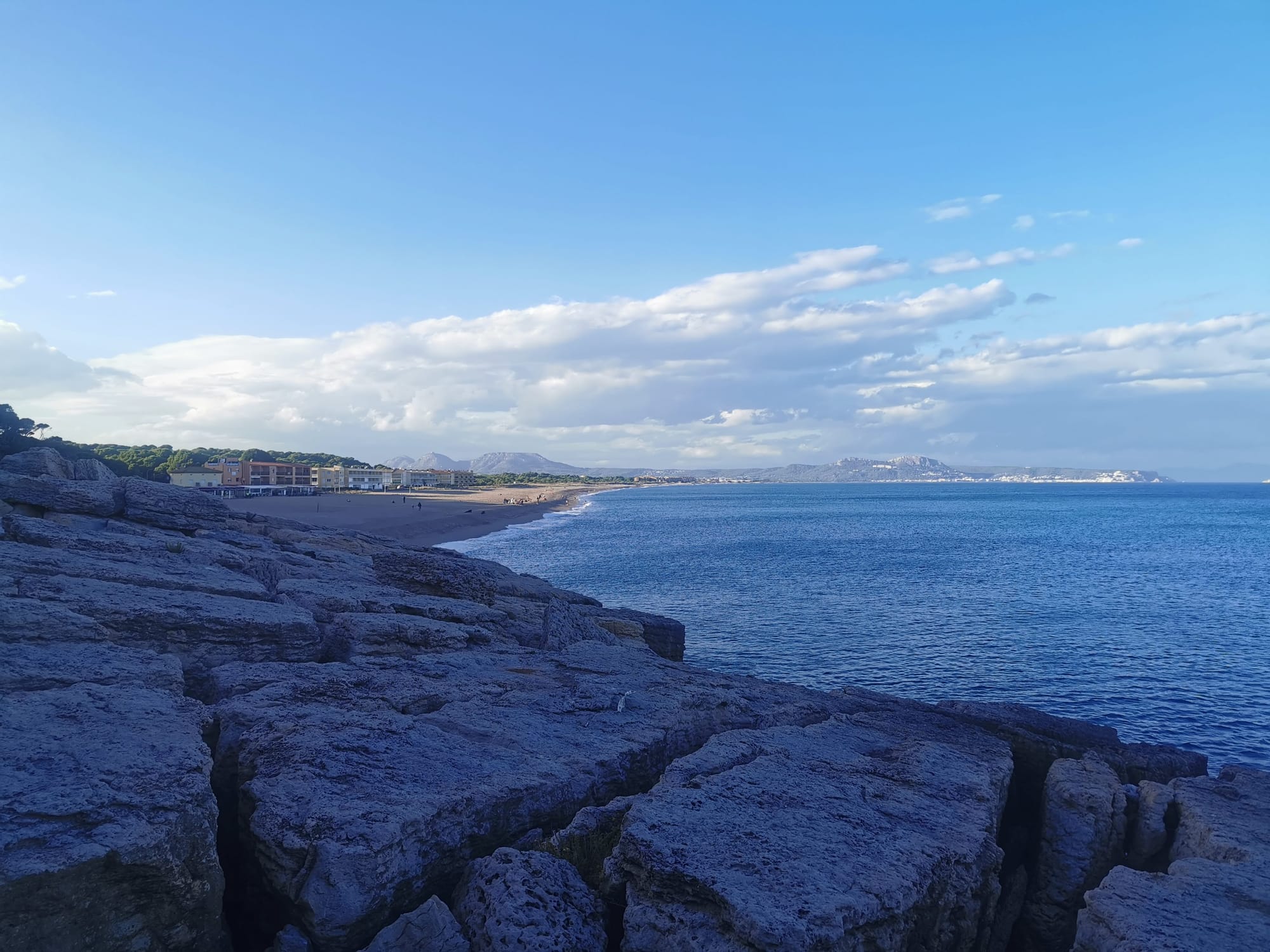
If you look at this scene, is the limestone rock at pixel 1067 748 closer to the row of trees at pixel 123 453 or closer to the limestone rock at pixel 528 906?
the limestone rock at pixel 528 906

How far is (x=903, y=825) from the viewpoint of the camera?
26.7 ft

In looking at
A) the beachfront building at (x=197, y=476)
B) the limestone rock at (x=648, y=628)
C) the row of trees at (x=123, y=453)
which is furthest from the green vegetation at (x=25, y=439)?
the limestone rock at (x=648, y=628)

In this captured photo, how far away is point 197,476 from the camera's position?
4326 inches

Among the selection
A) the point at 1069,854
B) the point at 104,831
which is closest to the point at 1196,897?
the point at 1069,854

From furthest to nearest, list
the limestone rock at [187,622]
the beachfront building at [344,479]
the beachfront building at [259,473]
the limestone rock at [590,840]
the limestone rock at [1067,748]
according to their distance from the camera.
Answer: the beachfront building at [344,479] < the beachfront building at [259,473] < the limestone rock at [1067,748] < the limestone rock at [187,622] < the limestone rock at [590,840]

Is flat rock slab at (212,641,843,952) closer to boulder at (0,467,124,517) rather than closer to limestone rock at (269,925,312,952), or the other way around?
limestone rock at (269,925,312,952)

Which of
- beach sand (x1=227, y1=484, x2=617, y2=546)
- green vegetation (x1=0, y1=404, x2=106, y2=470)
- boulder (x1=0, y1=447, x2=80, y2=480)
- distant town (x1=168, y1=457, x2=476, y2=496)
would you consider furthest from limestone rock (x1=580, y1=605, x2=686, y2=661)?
distant town (x1=168, y1=457, x2=476, y2=496)

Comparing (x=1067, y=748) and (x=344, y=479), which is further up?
(x=344, y=479)

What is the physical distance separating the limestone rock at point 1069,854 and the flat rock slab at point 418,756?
367 centimetres

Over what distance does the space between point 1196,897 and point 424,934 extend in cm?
722

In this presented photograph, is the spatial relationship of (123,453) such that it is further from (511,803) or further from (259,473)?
(511,803)

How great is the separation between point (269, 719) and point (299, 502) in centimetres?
9083

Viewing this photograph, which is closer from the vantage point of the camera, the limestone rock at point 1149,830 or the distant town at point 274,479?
the limestone rock at point 1149,830

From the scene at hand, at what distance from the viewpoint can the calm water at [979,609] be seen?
2239 centimetres
